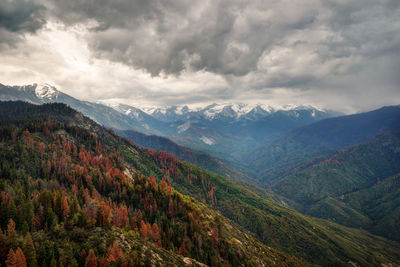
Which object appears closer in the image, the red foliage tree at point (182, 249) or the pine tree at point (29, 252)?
the pine tree at point (29, 252)

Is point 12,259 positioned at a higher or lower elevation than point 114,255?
higher

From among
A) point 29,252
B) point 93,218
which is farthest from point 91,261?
point 93,218

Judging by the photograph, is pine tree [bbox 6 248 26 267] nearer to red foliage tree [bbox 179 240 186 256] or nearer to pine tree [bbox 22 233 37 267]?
pine tree [bbox 22 233 37 267]

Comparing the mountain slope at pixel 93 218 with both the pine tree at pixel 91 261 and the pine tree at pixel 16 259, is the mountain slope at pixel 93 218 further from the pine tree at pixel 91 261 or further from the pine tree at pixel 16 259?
the pine tree at pixel 16 259

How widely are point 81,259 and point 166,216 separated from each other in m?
82.7

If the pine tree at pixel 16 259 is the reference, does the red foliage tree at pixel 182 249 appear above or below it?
below

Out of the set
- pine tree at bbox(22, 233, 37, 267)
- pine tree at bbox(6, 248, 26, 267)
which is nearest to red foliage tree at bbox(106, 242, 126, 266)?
pine tree at bbox(22, 233, 37, 267)

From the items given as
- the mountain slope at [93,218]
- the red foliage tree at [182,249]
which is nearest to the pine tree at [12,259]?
the mountain slope at [93,218]

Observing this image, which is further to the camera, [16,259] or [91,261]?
[91,261]

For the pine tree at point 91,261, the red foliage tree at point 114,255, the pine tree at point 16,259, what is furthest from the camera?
the red foliage tree at point 114,255

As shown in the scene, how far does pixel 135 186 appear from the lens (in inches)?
6324

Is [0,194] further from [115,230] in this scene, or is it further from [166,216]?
[166,216]

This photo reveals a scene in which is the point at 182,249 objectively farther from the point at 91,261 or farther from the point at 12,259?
the point at 12,259

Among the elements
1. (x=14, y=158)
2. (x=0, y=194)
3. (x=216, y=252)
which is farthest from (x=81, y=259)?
(x=14, y=158)
